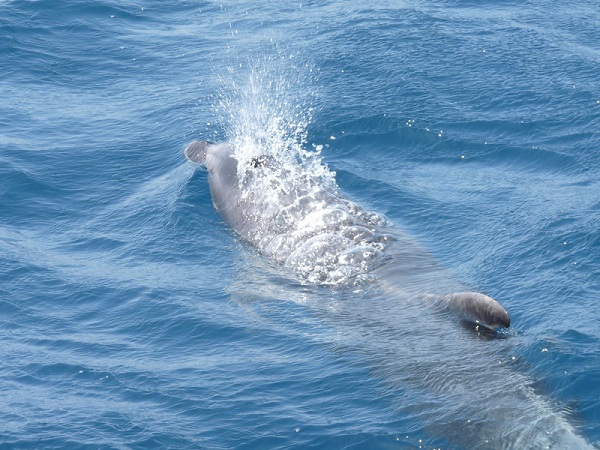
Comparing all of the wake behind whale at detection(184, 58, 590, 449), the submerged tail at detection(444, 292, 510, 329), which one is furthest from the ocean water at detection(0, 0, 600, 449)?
the submerged tail at detection(444, 292, 510, 329)

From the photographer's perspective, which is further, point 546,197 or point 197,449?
point 546,197

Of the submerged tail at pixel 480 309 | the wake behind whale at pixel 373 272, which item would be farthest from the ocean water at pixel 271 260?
the submerged tail at pixel 480 309

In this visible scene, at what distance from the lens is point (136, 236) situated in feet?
71.8

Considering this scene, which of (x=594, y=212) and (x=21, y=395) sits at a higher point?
(x=594, y=212)

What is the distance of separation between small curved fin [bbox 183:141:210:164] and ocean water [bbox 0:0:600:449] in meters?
0.38

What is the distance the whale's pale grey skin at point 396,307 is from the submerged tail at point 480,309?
17mm

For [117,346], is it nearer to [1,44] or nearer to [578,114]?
A: [578,114]

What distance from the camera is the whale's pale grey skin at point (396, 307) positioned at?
13336 mm

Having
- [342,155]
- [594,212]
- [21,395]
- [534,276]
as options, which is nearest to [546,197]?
[594,212]

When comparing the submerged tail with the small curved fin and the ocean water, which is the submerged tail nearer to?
the ocean water

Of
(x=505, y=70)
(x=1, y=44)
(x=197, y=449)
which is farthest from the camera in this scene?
(x=1, y=44)

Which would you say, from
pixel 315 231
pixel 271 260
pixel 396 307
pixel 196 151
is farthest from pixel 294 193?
pixel 396 307

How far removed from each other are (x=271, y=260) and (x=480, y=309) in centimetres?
547

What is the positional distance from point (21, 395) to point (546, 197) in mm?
11087
